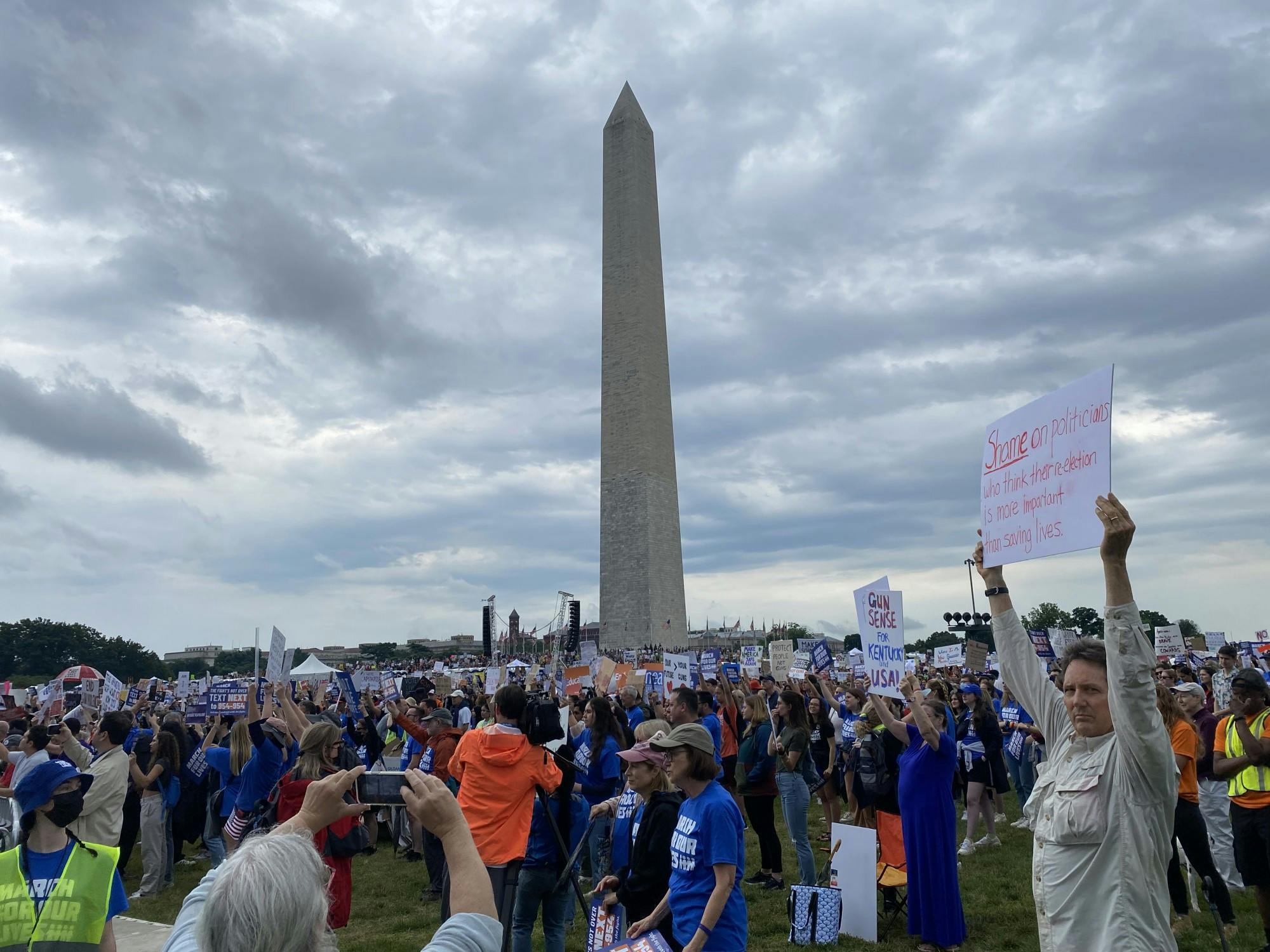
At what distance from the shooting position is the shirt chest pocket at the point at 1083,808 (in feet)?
8.89

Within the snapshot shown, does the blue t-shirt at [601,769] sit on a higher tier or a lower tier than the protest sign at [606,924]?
higher

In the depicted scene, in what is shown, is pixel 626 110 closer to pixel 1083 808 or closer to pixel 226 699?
pixel 226 699

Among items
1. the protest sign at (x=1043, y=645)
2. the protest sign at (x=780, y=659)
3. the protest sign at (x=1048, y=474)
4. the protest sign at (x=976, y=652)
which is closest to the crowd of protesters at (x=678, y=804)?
the protest sign at (x=1048, y=474)

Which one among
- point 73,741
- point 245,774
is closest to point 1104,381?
point 245,774

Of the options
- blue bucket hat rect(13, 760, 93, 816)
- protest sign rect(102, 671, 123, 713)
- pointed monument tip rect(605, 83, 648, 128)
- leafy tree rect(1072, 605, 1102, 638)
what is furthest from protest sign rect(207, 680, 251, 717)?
leafy tree rect(1072, 605, 1102, 638)

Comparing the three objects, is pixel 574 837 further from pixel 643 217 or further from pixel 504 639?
pixel 504 639

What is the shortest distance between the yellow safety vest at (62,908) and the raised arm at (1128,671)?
11.4ft

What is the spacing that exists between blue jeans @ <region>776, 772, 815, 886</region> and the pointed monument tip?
109ft

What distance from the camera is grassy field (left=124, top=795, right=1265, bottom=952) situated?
21.7 feet

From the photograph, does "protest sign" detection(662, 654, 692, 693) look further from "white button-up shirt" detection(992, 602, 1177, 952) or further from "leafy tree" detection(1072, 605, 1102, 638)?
"leafy tree" detection(1072, 605, 1102, 638)

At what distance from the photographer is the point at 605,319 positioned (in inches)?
1465

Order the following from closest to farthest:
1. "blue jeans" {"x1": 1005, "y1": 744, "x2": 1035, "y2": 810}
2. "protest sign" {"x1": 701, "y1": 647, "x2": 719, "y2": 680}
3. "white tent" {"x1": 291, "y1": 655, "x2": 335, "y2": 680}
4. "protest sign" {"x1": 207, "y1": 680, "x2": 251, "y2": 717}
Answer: "blue jeans" {"x1": 1005, "y1": 744, "x2": 1035, "y2": 810} → "protest sign" {"x1": 207, "y1": 680, "x2": 251, "y2": 717} → "protest sign" {"x1": 701, "y1": 647, "x2": 719, "y2": 680} → "white tent" {"x1": 291, "y1": 655, "x2": 335, "y2": 680}

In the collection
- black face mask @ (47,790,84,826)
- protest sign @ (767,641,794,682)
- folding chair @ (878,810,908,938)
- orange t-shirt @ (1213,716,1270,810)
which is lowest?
folding chair @ (878,810,908,938)

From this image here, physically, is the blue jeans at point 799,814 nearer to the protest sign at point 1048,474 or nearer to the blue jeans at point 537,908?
the blue jeans at point 537,908
